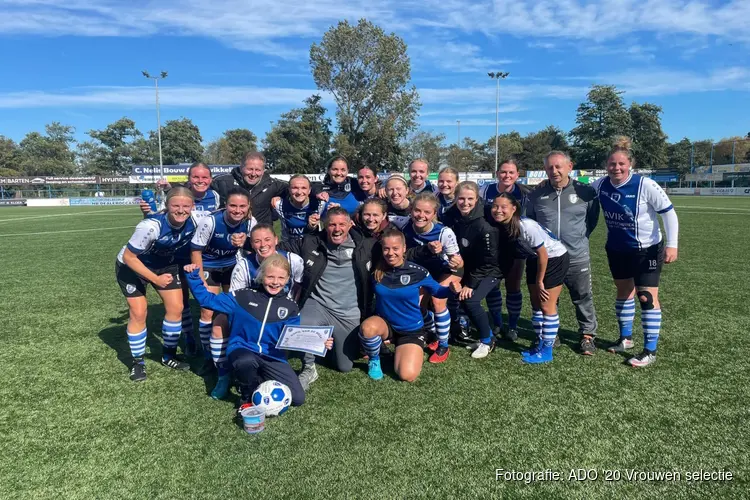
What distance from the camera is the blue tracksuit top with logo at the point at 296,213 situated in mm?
4902

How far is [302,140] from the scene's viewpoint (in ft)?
157

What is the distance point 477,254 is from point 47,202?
1762 inches

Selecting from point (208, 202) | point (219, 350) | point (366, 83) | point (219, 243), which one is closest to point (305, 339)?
point (219, 350)

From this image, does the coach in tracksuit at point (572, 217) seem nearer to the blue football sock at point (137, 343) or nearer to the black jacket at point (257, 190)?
the black jacket at point (257, 190)

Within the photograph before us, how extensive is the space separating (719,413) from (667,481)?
1084mm

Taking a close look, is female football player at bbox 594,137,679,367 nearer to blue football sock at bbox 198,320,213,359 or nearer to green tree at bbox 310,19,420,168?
blue football sock at bbox 198,320,213,359

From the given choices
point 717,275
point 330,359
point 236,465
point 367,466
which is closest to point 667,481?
point 367,466

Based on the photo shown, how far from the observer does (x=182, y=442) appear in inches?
117

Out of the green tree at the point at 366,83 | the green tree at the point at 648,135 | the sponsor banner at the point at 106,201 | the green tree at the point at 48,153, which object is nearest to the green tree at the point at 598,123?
the green tree at the point at 648,135

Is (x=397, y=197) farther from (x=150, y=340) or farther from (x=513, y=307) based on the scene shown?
(x=150, y=340)

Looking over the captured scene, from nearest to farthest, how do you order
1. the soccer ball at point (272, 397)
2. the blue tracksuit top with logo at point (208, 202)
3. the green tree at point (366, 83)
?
the soccer ball at point (272, 397), the blue tracksuit top with logo at point (208, 202), the green tree at point (366, 83)

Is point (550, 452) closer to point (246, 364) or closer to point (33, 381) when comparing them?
point (246, 364)

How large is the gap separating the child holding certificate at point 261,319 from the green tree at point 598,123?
2474 inches

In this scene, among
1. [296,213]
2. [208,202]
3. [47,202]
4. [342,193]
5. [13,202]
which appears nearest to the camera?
[208,202]
